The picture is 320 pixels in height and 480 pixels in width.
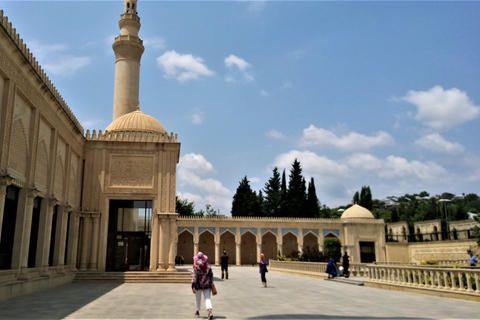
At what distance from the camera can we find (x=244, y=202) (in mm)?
55344

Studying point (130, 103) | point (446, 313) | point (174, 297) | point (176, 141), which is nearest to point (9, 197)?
point (174, 297)

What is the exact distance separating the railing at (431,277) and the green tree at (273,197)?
1550 inches

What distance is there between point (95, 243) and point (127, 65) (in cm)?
1400

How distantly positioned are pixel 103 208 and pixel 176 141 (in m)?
4.57

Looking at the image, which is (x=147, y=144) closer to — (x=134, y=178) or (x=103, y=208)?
(x=134, y=178)

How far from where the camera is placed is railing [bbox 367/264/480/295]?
11141 mm

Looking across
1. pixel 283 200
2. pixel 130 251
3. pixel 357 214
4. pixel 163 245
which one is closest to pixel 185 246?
pixel 283 200

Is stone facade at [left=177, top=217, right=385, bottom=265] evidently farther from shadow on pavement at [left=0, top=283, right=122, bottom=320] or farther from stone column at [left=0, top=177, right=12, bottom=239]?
stone column at [left=0, top=177, right=12, bottom=239]

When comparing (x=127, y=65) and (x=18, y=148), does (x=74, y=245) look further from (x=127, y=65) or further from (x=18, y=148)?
(x=127, y=65)

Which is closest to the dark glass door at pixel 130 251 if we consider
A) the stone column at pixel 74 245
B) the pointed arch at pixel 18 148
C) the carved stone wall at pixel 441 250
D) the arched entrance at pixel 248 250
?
the stone column at pixel 74 245

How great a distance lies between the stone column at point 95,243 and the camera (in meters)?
19.3

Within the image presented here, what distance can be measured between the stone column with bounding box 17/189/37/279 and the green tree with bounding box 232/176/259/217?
41908mm

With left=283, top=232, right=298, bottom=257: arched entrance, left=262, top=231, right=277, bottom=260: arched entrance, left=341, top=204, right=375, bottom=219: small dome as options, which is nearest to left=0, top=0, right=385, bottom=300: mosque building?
left=262, top=231, right=277, bottom=260: arched entrance

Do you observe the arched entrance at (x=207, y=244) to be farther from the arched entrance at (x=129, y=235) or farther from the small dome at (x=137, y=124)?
the arched entrance at (x=129, y=235)
